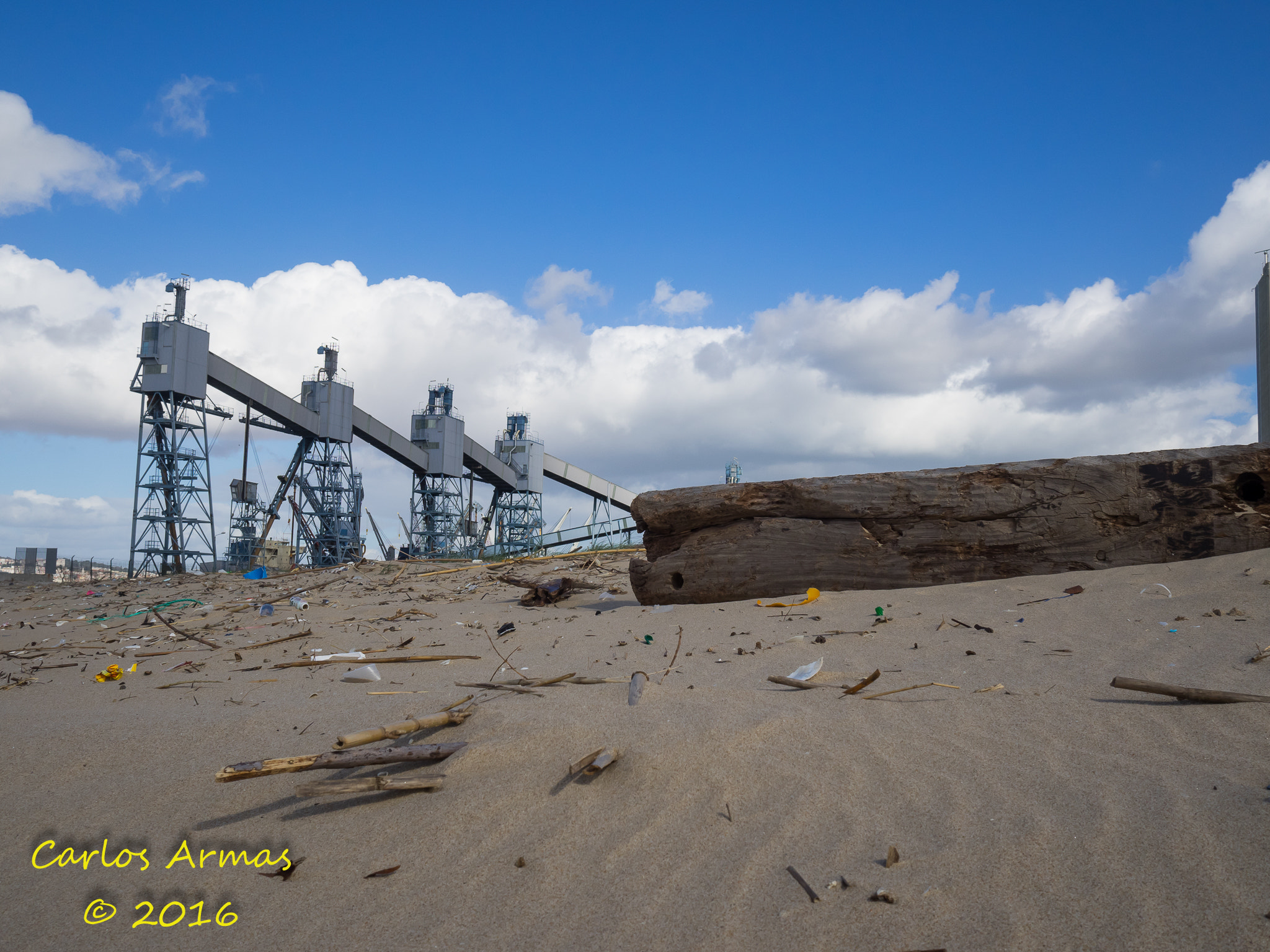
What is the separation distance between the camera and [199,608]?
23.4 ft

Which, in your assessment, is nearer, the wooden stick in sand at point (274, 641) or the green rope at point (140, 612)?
the wooden stick in sand at point (274, 641)

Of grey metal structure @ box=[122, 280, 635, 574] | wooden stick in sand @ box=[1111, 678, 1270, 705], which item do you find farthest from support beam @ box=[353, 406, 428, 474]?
wooden stick in sand @ box=[1111, 678, 1270, 705]

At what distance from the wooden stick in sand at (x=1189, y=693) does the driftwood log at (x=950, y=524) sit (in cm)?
222

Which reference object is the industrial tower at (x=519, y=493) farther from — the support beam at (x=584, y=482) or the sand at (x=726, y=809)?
the sand at (x=726, y=809)

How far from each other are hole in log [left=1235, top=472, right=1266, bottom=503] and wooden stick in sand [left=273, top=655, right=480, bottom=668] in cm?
440

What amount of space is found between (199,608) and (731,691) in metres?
6.40

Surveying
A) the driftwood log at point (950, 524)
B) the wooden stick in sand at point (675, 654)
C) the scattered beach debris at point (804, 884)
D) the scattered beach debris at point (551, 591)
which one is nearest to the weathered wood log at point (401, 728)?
the wooden stick in sand at point (675, 654)

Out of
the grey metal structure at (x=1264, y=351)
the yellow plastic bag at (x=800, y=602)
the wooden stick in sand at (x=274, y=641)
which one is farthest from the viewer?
the grey metal structure at (x=1264, y=351)

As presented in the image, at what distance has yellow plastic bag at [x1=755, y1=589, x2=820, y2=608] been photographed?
14.9 ft

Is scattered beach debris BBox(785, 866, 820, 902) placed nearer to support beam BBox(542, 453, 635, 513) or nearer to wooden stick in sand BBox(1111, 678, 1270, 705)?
wooden stick in sand BBox(1111, 678, 1270, 705)

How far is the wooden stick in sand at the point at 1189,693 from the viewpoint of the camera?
2.20 meters

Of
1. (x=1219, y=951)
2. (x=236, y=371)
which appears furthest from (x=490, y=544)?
(x=1219, y=951)

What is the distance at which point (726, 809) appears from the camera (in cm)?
183

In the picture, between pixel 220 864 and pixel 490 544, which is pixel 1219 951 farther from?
pixel 490 544
